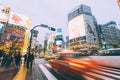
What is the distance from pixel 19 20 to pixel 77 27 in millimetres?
50384

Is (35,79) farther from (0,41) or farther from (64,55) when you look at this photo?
(0,41)

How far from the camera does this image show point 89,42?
92.0m

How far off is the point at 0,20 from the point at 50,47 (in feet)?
126

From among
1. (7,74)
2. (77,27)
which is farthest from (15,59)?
(77,27)

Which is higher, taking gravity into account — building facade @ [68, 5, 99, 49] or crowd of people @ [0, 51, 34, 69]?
building facade @ [68, 5, 99, 49]

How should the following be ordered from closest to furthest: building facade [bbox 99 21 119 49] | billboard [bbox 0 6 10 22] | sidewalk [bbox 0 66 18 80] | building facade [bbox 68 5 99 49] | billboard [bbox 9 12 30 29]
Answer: sidewalk [bbox 0 66 18 80] < billboard [bbox 0 6 10 22] < billboard [bbox 9 12 30 29] < building facade [bbox 68 5 99 49] < building facade [bbox 99 21 119 49]

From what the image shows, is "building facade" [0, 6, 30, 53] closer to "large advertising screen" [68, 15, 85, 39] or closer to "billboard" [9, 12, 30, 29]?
"billboard" [9, 12, 30, 29]

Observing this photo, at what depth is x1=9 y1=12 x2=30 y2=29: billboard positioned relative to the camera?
190ft

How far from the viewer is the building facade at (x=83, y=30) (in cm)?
9269

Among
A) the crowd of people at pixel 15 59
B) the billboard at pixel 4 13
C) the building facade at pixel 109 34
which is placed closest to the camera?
the crowd of people at pixel 15 59

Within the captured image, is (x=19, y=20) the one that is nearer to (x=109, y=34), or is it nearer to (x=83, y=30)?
(x=83, y=30)

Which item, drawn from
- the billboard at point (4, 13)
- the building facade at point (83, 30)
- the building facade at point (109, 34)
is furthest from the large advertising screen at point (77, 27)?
the billboard at point (4, 13)

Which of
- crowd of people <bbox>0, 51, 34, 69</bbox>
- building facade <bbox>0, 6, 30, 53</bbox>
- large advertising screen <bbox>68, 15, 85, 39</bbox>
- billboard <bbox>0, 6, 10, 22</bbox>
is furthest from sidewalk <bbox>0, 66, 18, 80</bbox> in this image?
large advertising screen <bbox>68, 15, 85, 39</bbox>

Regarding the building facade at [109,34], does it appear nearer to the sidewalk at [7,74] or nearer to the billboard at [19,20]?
the billboard at [19,20]
